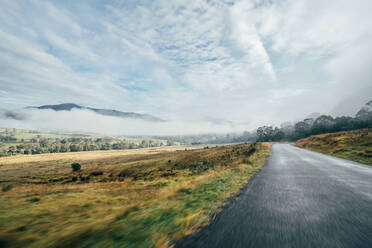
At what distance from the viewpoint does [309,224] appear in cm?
344

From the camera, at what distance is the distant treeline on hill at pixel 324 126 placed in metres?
66.3

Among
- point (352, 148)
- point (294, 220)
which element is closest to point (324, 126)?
point (352, 148)

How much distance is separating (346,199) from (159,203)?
5890 mm

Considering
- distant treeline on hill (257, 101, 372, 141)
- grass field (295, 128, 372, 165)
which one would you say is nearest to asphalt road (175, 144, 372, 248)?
grass field (295, 128, 372, 165)

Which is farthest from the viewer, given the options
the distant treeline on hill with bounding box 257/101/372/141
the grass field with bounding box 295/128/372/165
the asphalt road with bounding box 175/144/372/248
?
the distant treeline on hill with bounding box 257/101/372/141

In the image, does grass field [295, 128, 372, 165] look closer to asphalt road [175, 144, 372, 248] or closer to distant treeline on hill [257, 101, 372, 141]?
asphalt road [175, 144, 372, 248]

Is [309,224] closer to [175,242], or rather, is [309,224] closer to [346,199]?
[346,199]

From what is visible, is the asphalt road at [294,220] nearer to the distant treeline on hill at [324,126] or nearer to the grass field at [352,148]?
the grass field at [352,148]

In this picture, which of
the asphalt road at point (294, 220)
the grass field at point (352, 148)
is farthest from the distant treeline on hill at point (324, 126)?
the asphalt road at point (294, 220)

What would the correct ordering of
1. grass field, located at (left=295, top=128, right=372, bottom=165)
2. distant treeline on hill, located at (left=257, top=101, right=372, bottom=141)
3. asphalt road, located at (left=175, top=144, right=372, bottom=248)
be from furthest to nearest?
distant treeline on hill, located at (left=257, top=101, right=372, bottom=141), grass field, located at (left=295, top=128, right=372, bottom=165), asphalt road, located at (left=175, top=144, right=372, bottom=248)

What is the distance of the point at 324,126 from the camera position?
7606 cm

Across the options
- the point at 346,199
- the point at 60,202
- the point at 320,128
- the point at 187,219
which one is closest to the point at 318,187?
the point at 346,199

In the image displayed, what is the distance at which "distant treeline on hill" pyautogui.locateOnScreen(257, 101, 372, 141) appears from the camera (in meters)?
66.3

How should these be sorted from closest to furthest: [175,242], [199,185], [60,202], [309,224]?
[175,242] < [309,224] < [60,202] < [199,185]
